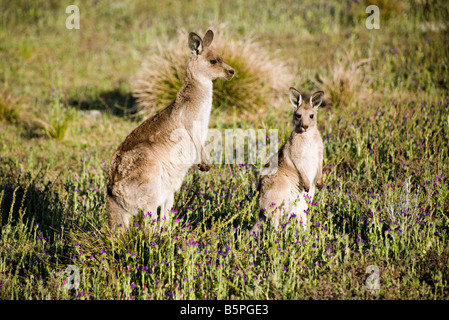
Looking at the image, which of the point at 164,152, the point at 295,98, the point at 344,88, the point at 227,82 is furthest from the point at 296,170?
the point at 227,82

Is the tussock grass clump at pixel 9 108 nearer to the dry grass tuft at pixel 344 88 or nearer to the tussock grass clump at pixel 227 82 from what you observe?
the tussock grass clump at pixel 227 82

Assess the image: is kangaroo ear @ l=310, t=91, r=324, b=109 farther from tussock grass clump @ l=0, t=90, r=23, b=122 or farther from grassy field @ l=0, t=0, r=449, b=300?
tussock grass clump @ l=0, t=90, r=23, b=122

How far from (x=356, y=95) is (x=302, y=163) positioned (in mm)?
4367

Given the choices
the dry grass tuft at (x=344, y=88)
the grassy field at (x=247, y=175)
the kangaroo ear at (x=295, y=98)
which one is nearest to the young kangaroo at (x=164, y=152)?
the grassy field at (x=247, y=175)

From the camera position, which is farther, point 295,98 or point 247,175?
point 247,175

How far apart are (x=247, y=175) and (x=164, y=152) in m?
1.64

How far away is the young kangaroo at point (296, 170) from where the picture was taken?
445 centimetres

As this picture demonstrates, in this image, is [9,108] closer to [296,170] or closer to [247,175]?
[247,175]

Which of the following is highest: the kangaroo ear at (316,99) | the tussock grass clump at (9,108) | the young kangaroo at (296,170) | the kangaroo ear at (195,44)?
the tussock grass clump at (9,108)

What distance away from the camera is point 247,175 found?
5891 mm

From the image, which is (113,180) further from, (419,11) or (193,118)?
(419,11)

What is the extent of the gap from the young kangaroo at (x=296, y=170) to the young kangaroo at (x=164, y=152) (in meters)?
0.67

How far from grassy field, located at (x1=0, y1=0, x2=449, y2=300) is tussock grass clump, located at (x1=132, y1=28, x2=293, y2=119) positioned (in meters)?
0.21

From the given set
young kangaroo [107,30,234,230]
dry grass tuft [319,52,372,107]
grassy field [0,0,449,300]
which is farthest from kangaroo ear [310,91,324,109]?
dry grass tuft [319,52,372,107]
